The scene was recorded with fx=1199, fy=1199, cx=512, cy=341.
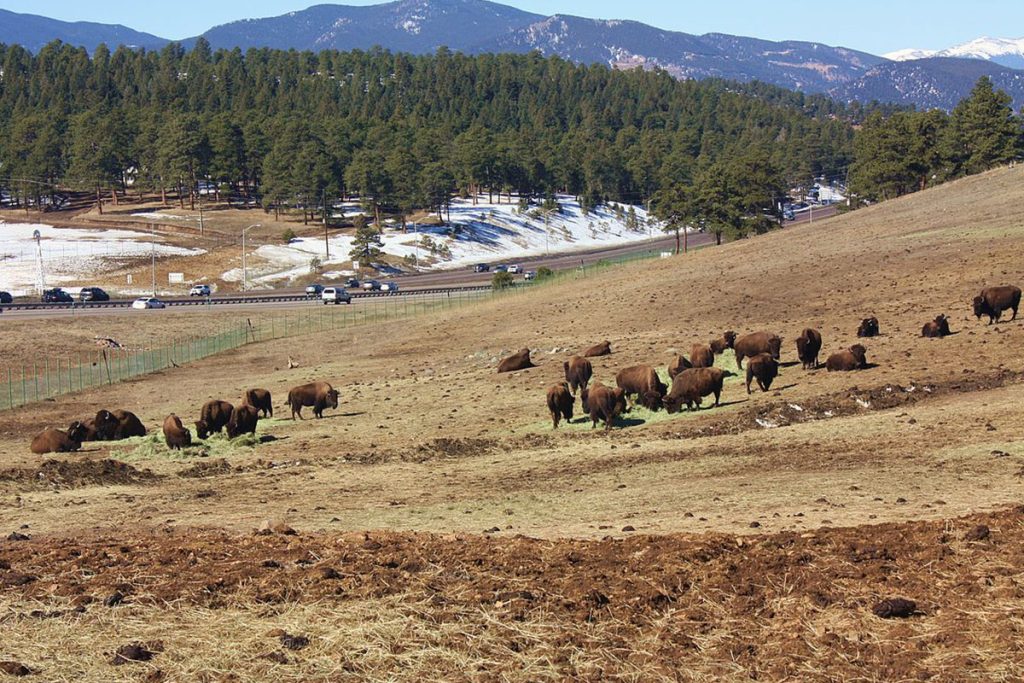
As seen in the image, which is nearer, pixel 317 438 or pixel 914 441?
pixel 914 441

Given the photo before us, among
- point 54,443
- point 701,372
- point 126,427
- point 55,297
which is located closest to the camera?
point 701,372

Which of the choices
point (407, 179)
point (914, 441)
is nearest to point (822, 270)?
point (914, 441)

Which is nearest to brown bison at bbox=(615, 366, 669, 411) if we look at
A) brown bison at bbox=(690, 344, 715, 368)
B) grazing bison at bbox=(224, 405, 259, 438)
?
brown bison at bbox=(690, 344, 715, 368)

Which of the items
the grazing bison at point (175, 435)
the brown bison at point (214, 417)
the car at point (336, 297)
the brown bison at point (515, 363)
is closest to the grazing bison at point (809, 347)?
the brown bison at point (515, 363)

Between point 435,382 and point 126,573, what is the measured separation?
2763 centimetres

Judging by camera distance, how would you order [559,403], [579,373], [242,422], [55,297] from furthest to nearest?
[55,297] < [579,373] < [242,422] < [559,403]

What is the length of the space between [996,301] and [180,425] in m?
24.0

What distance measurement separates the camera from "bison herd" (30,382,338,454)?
3039cm

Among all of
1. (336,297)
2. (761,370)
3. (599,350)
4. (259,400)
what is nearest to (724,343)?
(599,350)

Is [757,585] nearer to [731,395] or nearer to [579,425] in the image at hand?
[579,425]

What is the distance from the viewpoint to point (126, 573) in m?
13.4

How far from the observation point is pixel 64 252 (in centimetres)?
13388

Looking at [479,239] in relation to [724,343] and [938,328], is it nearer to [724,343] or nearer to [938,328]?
[724,343]

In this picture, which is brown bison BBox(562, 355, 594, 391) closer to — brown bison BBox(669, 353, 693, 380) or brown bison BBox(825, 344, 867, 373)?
brown bison BBox(669, 353, 693, 380)
